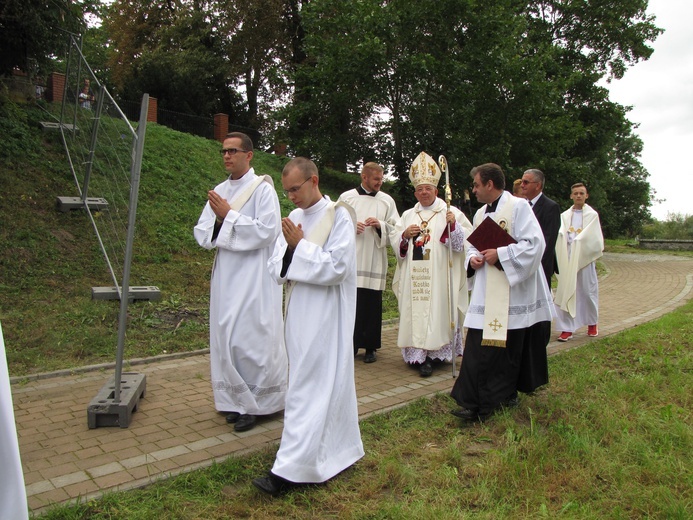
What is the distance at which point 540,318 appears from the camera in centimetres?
504

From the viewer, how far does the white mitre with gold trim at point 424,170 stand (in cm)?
651

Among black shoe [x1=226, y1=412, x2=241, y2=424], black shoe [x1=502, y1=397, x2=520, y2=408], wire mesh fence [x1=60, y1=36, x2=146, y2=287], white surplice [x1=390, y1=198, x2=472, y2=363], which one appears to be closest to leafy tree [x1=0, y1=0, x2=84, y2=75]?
wire mesh fence [x1=60, y1=36, x2=146, y2=287]

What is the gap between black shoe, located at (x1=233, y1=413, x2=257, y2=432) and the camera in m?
4.61

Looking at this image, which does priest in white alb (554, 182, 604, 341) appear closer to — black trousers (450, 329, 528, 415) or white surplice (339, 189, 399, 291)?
white surplice (339, 189, 399, 291)

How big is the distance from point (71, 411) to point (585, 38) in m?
27.4

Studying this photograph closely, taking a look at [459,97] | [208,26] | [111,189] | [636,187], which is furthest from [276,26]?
[636,187]

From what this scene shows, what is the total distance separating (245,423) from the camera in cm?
463

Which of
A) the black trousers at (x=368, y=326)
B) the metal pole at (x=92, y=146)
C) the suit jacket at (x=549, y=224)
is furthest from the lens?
the metal pole at (x=92, y=146)

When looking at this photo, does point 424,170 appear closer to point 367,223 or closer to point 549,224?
point 367,223

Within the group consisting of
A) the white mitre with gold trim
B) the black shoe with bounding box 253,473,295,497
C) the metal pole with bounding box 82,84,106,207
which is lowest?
the black shoe with bounding box 253,473,295,497

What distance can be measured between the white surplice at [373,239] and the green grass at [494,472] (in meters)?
2.03

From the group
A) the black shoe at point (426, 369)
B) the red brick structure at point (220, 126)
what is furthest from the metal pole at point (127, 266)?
the red brick structure at point (220, 126)

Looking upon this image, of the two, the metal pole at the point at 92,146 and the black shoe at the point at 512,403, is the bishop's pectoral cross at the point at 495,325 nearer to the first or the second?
the black shoe at the point at 512,403

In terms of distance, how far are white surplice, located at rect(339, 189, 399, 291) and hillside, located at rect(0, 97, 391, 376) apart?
216 centimetres
